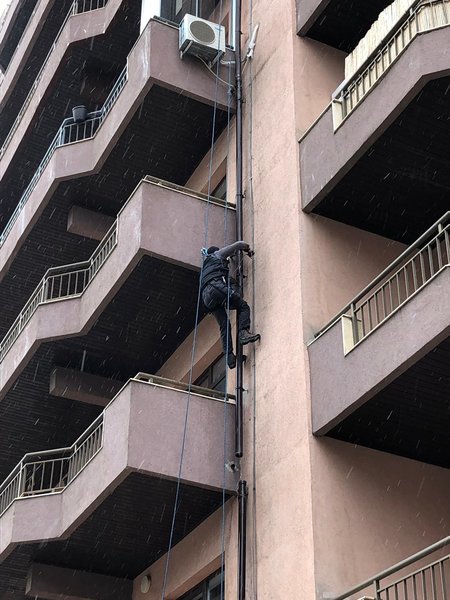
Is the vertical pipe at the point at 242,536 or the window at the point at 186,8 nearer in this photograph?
the vertical pipe at the point at 242,536

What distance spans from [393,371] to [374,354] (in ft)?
1.64

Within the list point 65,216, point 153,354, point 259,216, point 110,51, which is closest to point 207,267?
point 259,216

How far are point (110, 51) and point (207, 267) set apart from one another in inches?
369

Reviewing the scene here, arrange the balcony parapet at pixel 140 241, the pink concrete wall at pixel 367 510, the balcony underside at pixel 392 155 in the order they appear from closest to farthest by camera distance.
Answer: the pink concrete wall at pixel 367 510 < the balcony underside at pixel 392 155 < the balcony parapet at pixel 140 241

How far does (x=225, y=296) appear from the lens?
642 inches

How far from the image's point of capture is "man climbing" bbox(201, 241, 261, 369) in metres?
16.3

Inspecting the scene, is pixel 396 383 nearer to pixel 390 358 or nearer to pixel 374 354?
pixel 390 358

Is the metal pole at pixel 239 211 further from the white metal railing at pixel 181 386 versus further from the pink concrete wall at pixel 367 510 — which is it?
the pink concrete wall at pixel 367 510

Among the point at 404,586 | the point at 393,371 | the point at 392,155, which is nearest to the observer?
the point at 404,586

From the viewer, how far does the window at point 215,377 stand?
18.0 meters

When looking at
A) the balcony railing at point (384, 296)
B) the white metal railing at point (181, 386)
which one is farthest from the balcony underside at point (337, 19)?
the white metal railing at point (181, 386)

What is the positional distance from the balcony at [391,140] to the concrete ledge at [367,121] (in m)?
0.01

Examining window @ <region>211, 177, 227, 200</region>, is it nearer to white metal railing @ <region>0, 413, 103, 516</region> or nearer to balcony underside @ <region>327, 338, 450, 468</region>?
white metal railing @ <region>0, 413, 103, 516</region>

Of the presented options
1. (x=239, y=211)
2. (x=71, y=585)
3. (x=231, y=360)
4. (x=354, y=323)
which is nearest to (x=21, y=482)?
(x=71, y=585)
